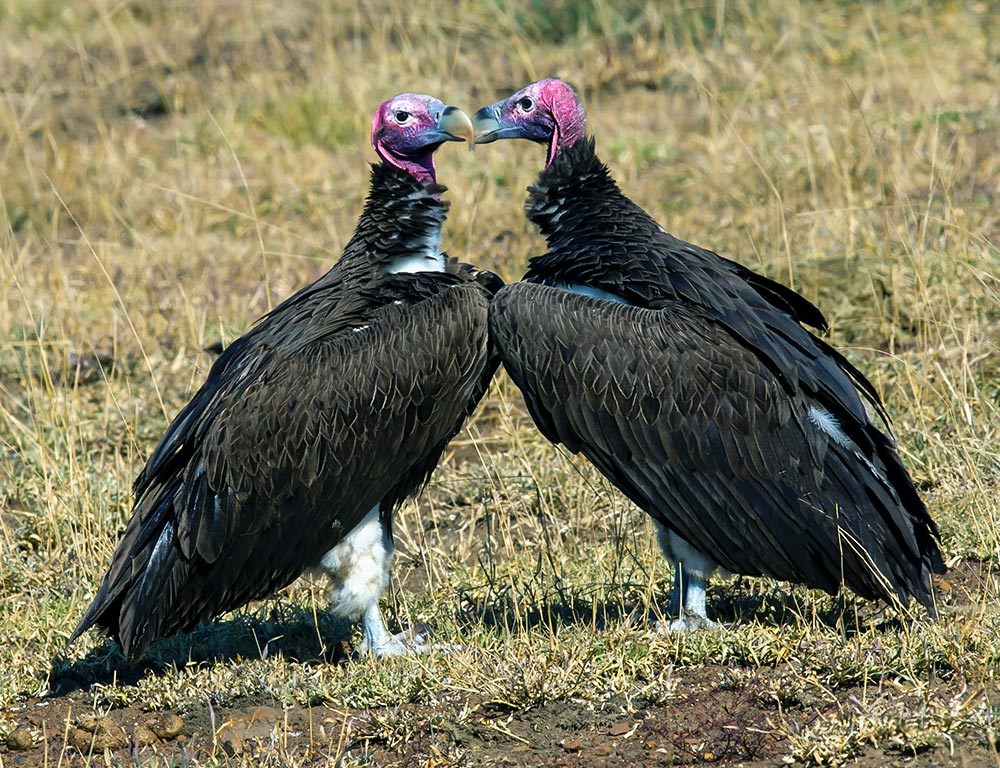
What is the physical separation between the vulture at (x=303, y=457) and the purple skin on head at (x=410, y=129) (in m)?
0.52

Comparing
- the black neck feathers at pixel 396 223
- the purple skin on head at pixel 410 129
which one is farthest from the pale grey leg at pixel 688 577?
the purple skin on head at pixel 410 129

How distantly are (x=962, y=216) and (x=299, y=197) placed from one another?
12.8 ft

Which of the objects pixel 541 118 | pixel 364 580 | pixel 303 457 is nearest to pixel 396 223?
pixel 541 118

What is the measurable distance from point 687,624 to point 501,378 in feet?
7.41

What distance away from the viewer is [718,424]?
15.1 ft

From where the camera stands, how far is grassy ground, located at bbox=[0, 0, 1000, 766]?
4.20 m

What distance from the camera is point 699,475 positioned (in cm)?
460

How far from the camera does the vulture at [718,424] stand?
14.8 feet

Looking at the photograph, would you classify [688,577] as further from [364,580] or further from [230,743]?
[230,743]

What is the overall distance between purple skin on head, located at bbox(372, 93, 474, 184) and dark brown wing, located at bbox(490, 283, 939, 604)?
2.53 ft

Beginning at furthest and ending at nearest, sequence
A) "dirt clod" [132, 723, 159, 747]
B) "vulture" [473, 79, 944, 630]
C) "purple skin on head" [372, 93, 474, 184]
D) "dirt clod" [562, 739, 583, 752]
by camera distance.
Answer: "purple skin on head" [372, 93, 474, 184]
"vulture" [473, 79, 944, 630]
"dirt clod" [132, 723, 159, 747]
"dirt clod" [562, 739, 583, 752]

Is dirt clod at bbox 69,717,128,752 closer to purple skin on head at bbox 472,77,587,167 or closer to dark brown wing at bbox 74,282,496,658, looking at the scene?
dark brown wing at bbox 74,282,496,658

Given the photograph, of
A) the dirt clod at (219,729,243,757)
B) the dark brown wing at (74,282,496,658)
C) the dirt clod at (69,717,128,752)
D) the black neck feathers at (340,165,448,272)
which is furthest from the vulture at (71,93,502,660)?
the dirt clod at (219,729,243,757)

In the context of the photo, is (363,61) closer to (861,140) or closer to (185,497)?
(861,140)
